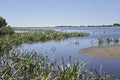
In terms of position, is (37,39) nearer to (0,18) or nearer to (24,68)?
(0,18)

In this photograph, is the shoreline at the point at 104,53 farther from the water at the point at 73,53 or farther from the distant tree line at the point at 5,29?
the distant tree line at the point at 5,29

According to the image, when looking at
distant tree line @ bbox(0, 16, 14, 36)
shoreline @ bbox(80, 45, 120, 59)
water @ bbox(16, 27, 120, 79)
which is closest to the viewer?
water @ bbox(16, 27, 120, 79)

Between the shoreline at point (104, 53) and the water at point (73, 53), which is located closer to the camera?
the water at point (73, 53)

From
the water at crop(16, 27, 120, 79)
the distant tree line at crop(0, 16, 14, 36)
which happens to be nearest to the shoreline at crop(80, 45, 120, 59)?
the water at crop(16, 27, 120, 79)

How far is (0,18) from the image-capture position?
62.8 m

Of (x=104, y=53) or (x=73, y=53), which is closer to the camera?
(x=104, y=53)

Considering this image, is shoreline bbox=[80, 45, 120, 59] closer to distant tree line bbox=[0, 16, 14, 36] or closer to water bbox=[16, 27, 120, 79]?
water bbox=[16, 27, 120, 79]

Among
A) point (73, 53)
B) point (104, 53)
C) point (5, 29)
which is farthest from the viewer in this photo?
point (5, 29)

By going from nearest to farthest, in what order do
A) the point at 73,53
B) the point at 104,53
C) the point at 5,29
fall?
1. the point at 104,53
2. the point at 73,53
3. the point at 5,29

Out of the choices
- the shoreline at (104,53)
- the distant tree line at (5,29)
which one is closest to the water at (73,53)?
the shoreline at (104,53)


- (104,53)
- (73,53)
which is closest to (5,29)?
(73,53)

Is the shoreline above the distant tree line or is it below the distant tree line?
below

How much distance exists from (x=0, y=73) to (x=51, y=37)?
44.3m

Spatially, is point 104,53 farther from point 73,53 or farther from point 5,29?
point 5,29
